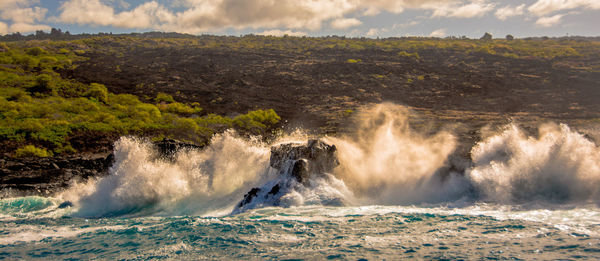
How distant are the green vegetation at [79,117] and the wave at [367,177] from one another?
8.69 meters

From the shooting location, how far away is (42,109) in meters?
35.9

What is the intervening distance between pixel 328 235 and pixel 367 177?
811 centimetres

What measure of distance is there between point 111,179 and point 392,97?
105 ft

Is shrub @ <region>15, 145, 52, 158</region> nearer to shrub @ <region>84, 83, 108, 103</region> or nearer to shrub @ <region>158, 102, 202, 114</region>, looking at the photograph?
→ shrub @ <region>158, 102, 202, 114</region>

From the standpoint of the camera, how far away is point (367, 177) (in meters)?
21.1

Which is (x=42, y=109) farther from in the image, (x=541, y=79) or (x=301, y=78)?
(x=541, y=79)

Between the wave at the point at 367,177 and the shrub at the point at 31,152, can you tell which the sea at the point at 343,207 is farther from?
the shrub at the point at 31,152

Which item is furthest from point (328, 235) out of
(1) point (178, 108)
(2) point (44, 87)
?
(2) point (44, 87)

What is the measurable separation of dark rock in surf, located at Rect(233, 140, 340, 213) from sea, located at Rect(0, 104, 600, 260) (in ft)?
0.85

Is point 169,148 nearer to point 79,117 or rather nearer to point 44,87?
point 79,117

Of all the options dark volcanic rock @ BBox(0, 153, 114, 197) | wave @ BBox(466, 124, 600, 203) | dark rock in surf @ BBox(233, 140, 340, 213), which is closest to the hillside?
dark volcanic rock @ BBox(0, 153, 114, 197)

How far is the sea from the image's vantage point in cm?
1235

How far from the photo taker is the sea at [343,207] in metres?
12.4

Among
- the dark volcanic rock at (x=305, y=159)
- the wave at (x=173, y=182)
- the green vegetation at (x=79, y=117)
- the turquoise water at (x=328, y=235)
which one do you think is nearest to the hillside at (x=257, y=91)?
the green vegetation at (x=79, y=117)
